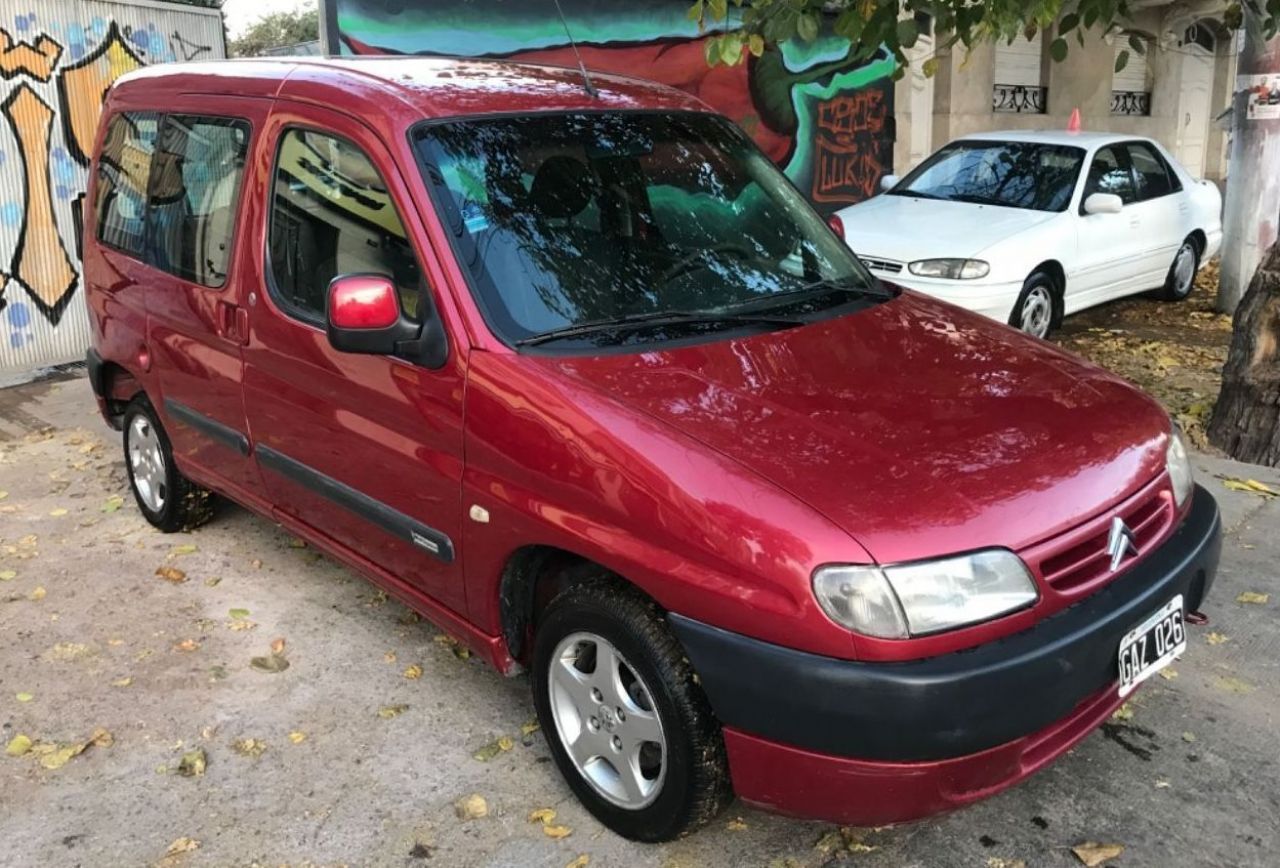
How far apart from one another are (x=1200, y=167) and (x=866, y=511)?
1945cm

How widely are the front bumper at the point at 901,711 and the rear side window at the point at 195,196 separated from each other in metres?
2.47

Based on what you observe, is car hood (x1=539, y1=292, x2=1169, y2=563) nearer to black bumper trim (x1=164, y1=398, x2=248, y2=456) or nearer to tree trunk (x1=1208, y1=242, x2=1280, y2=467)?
black bumper trim (x1=164, y1=398, x2=248, y2=456)

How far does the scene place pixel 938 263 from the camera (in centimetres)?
742

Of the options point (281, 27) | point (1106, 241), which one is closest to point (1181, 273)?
point (1106, 241)

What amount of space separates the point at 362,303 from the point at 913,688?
67.0 inches

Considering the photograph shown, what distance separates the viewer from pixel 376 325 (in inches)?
119

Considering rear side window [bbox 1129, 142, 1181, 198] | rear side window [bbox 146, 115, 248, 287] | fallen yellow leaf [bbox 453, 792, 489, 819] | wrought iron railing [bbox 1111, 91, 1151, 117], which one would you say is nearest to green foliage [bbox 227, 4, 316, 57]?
wrought iron railing [bbox 1111, 91, 1151, 117]

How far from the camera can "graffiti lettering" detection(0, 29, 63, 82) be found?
7566 millimetres

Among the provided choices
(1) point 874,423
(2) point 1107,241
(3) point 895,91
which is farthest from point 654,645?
(3) point 895,91

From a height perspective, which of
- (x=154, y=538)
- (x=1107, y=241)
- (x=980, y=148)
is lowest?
(x=154, y=538)

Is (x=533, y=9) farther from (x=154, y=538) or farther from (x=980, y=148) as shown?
(x=154, y=538)

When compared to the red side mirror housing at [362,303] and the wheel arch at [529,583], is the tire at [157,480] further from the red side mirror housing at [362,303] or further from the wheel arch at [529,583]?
the wheel arch at [529,583]

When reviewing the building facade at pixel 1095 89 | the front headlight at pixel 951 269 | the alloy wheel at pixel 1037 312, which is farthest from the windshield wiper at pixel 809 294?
the building facade at pixel 1095 89

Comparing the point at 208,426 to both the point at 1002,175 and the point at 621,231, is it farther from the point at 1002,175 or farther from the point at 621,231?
the point at 1002,175
